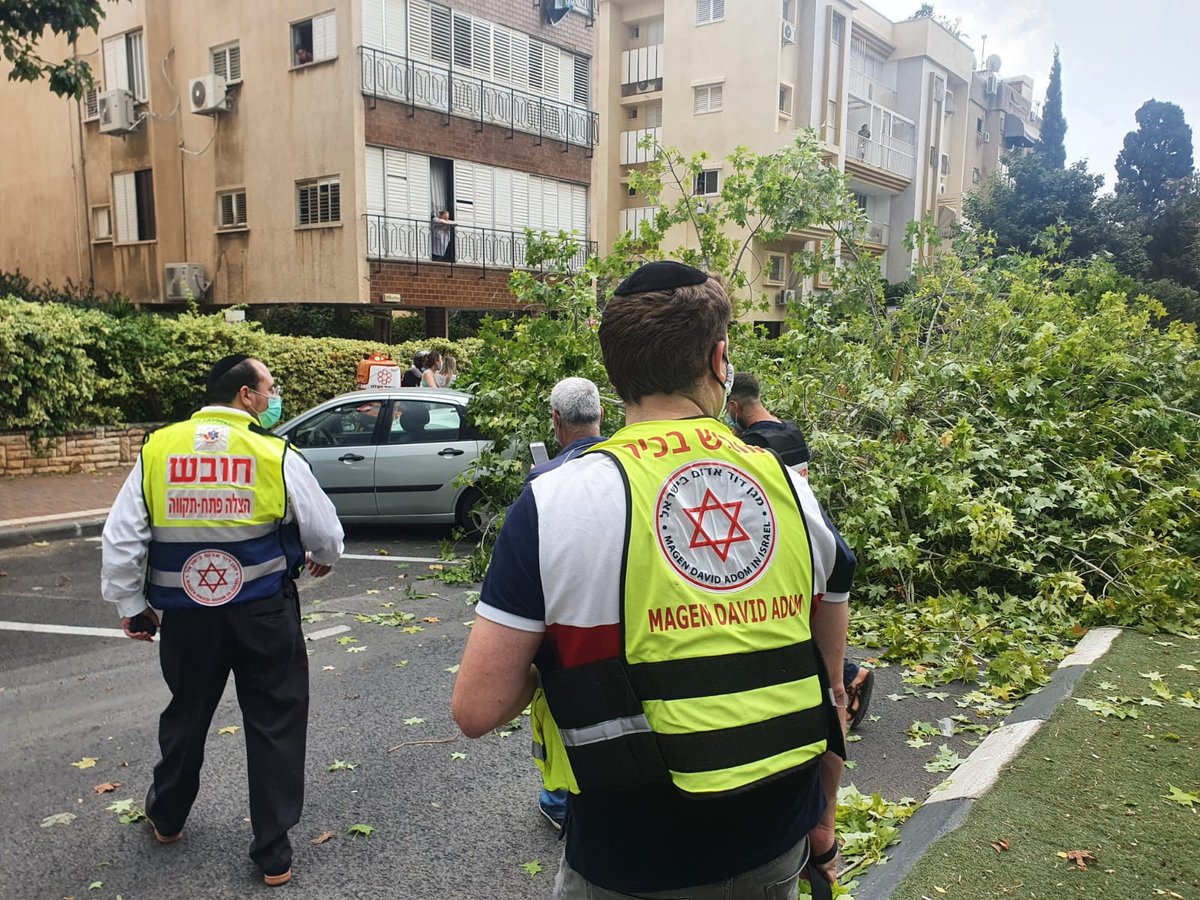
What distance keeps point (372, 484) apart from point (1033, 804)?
722 cm

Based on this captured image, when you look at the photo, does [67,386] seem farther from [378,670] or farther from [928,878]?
[928,878]

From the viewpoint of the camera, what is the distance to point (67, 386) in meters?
12.5

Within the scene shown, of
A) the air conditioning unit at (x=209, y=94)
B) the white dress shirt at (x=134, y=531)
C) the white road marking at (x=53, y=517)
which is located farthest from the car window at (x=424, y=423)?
the air conditioning unit at (x=209, y=94)

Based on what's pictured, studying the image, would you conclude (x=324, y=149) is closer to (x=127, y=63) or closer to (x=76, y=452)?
(x=127, y=63)

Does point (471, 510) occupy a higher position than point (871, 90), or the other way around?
point (871, 90)

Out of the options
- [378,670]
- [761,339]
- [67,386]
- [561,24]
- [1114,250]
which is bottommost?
[378,670]

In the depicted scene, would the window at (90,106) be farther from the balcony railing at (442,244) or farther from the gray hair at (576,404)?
the gray hair at (576,404)

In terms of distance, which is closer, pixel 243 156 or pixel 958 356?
pixel 958 356

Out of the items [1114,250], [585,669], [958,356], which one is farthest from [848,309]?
[1114,250]

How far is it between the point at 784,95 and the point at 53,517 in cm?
2590

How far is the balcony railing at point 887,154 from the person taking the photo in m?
32.3

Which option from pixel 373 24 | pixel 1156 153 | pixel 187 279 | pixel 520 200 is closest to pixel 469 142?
pixel 520 200

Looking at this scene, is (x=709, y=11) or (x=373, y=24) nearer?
(x=373, y=24)

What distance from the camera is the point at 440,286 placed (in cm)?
2091
